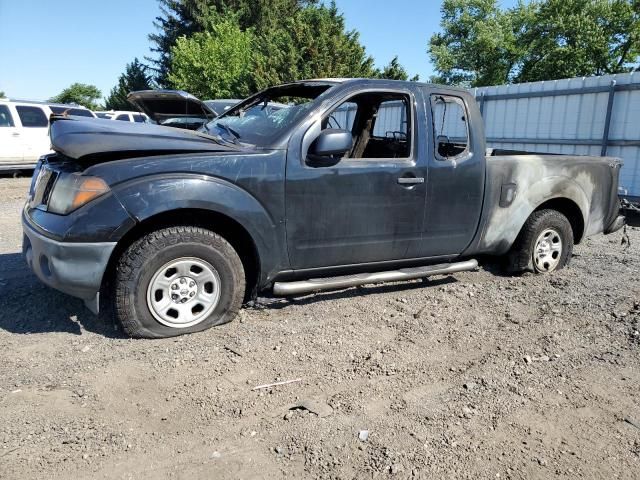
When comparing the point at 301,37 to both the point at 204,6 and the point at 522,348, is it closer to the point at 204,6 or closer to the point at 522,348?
the point at 204,6

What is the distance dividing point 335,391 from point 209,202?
1.48 metres

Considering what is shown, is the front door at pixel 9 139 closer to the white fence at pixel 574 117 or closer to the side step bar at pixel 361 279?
the white fence at pixel 574 117

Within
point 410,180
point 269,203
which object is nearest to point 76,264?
point 269,203

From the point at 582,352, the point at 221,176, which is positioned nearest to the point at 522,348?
the point at 582,352

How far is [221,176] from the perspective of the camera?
3.60 meters

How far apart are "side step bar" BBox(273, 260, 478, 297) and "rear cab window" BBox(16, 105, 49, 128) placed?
12733 millimetres

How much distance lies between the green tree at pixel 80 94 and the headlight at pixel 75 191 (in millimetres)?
62486

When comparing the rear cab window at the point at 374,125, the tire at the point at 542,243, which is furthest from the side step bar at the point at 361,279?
the rear cab window at the point at 374,125

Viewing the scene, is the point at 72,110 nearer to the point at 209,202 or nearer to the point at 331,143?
the point at 209,202

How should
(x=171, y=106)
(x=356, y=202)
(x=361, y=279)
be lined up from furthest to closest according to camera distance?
1. (x=171, y=106)
2. (x=361, y=279)
3. (x=356, y=202)

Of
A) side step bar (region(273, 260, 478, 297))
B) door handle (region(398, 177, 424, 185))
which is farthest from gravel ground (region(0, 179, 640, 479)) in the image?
door handle (region(398, 177, 424, 185))

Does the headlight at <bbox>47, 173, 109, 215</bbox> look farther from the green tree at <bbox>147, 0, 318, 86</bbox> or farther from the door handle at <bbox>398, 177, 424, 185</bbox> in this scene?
the green tree at <bbox>147, 0, 318, 86</bbox>

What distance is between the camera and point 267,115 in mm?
4383

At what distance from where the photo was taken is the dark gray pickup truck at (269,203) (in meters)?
3.40
